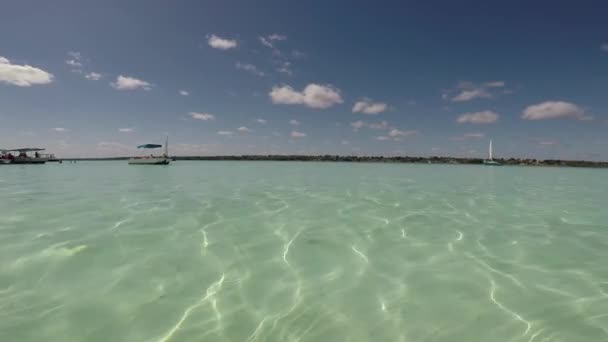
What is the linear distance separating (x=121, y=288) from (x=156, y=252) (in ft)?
4.82

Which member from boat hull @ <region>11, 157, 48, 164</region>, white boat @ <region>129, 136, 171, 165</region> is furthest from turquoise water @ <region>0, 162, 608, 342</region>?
boat hull @ <region>11, 157, 48, 164</region>

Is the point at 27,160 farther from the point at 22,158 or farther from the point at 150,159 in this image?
the point at 150,159

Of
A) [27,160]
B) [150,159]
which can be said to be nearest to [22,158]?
[27,160]

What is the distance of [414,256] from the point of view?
5410 mm

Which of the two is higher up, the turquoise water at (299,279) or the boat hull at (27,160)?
the boat hull at (27,160)

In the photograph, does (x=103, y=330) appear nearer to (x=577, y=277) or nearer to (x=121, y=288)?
(x=121, y=288)

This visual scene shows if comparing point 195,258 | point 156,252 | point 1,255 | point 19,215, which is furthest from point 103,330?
point 19,215

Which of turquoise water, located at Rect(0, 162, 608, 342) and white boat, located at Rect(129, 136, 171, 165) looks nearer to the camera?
turquoise water, located at Rect(0, 162, 608, 342)

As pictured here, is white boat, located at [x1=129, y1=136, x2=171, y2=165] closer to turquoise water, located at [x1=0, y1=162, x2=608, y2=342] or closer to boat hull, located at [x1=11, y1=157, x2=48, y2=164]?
boat hull, located at [x1=11, y1=157, x2=48, y2=164]

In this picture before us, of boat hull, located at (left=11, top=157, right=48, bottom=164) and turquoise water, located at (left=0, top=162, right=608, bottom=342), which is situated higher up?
boat hull, located at (left=11, top=157, right=48, bottom=164)

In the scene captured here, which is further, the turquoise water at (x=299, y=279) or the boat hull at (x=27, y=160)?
the boat hull at (x=27, y=160)

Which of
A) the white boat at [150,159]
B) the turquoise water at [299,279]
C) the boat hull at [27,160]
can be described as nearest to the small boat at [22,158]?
the boat hull at [27,160]

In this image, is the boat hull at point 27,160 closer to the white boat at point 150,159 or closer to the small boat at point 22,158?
the small boat at point 22,158

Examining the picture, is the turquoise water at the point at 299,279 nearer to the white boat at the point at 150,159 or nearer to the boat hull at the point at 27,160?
the white boat at the point at 150,159
